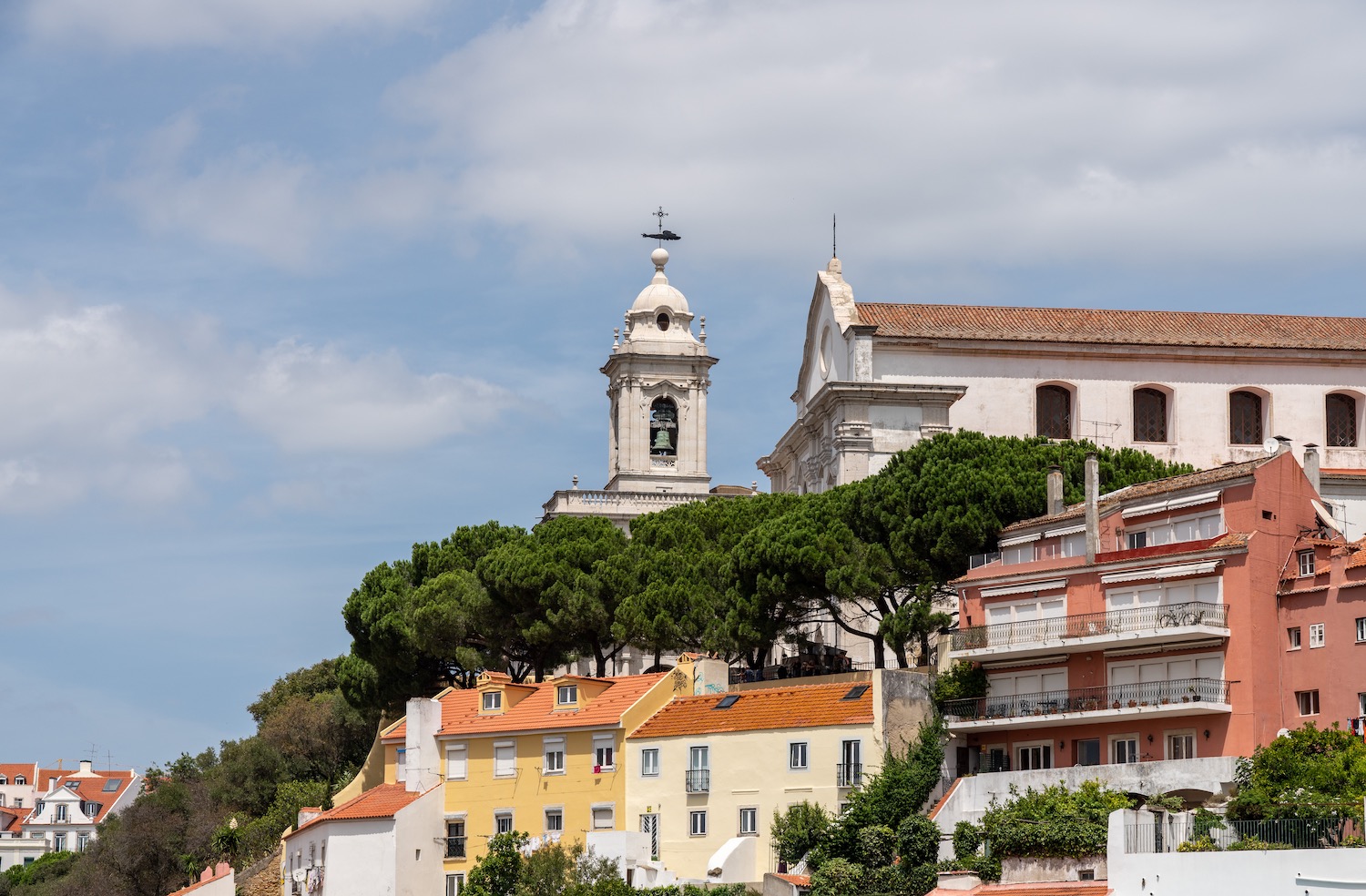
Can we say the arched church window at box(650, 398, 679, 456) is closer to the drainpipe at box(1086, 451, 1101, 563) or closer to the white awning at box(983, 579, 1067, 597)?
the drainpipe at box(1086, 451, 1101, 563)

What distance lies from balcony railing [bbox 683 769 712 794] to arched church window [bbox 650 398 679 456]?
162 feet

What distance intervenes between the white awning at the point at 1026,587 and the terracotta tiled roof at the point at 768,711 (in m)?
3.90

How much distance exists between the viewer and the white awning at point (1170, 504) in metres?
55.2

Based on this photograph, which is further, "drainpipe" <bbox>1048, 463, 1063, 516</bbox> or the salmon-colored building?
"drainpipe" <bbox>1048, 463, 1063, 516</bbox>

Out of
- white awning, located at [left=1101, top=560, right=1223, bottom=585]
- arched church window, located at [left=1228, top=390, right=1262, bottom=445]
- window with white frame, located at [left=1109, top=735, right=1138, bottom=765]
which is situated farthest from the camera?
arched church window, located at [left=1228, top=390, right=1262, bottom=445]

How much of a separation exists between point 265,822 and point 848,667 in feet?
72.7

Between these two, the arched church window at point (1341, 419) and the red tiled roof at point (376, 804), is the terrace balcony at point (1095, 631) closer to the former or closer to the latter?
the red tiled roof at point (376, 804)

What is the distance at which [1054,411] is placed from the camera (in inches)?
3351

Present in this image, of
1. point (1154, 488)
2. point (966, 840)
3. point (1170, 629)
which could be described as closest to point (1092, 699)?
point (1170, 629)

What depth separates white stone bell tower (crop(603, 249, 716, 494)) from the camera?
106 meters

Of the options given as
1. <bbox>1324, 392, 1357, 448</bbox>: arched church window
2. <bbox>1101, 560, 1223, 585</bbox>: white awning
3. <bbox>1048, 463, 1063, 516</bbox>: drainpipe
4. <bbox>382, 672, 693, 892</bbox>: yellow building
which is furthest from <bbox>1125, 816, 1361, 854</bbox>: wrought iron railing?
<bbox>1324, 392, 1357, 448</bbox>: arched church window

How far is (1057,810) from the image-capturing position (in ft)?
164

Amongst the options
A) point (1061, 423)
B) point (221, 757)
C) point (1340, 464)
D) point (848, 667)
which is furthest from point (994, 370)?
point (221, 757)

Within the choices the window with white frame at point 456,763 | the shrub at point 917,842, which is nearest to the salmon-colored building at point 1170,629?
the shrub at point 917,842
